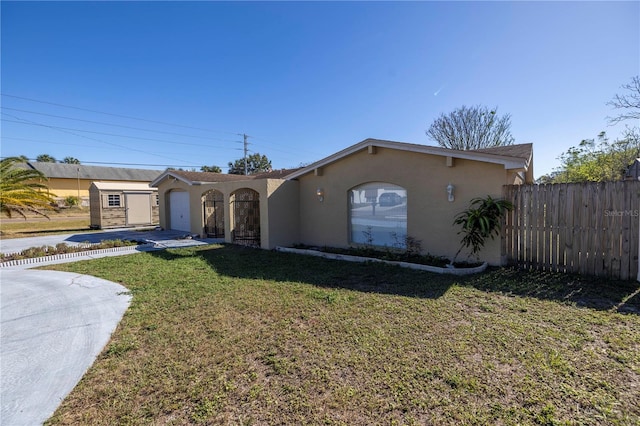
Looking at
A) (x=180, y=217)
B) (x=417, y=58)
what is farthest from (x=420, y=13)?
(x=180, y=217)

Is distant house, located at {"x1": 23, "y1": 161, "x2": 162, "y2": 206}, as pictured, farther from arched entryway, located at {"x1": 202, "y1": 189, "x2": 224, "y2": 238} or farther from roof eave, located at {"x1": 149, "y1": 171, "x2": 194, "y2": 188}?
arched entryway, located at {"x1": 202, "y1": 189, "x2": 224, "y2": 238}

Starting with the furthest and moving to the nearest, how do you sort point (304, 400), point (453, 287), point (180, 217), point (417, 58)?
point (180, 217)
point (417, 58)
point (453, 287)
point (304, 400)

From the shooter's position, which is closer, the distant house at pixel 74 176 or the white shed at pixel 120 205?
the white shed at pixel 120 205

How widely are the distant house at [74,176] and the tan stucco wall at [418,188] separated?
40.3 m

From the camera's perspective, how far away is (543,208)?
23.3ft

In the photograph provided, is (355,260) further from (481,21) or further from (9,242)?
(9,242)

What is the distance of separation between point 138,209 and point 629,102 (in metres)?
28.8

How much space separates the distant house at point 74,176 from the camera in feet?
143

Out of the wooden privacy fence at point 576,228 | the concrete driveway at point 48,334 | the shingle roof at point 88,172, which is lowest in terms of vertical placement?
the concrete driveway at point 48,334

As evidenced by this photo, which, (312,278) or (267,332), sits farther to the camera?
(312,278)

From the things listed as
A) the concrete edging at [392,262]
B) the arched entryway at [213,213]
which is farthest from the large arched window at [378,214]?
the arched entryway at [213,213]

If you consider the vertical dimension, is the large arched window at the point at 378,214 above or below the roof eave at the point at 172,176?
below

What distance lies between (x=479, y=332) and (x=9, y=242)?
19291 mm

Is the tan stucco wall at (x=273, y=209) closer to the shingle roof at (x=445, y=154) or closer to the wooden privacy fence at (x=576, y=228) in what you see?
the shingle roof at (x=445, y=154)
